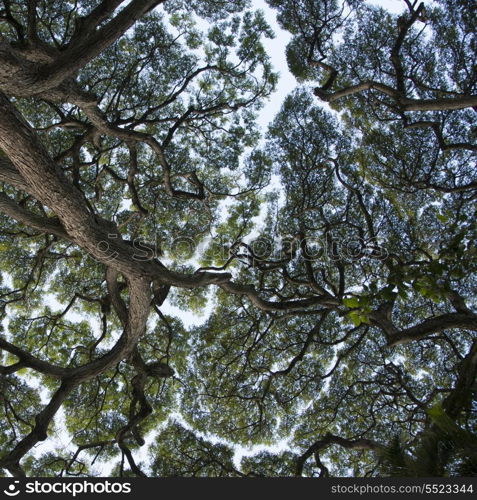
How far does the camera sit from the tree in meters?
8.78

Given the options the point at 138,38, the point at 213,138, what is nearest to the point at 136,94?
the point at 138,38

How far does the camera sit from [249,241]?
10.3m

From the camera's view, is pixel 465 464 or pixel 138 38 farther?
pixel 138 38

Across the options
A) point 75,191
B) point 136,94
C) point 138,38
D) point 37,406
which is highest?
point 138,38

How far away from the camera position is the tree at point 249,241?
28.8ft

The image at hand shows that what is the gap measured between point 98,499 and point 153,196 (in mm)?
6811

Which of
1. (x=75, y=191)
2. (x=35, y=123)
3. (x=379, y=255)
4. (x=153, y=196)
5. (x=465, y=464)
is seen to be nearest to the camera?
(x=465, y=464)

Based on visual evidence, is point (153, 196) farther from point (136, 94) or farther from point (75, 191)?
point (75, 191)

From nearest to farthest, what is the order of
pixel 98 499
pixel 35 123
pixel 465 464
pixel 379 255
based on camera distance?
pixel 465 464 < pixel 98 499 < pixel 379 255 < pixel 35 123

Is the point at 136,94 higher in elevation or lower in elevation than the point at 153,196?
higher

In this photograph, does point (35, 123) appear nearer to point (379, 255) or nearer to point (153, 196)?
point (153, 196)

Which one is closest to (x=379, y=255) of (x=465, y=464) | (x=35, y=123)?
(x=465, y=464)

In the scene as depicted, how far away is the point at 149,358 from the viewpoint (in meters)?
10.9

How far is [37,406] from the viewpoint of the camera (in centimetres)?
988
